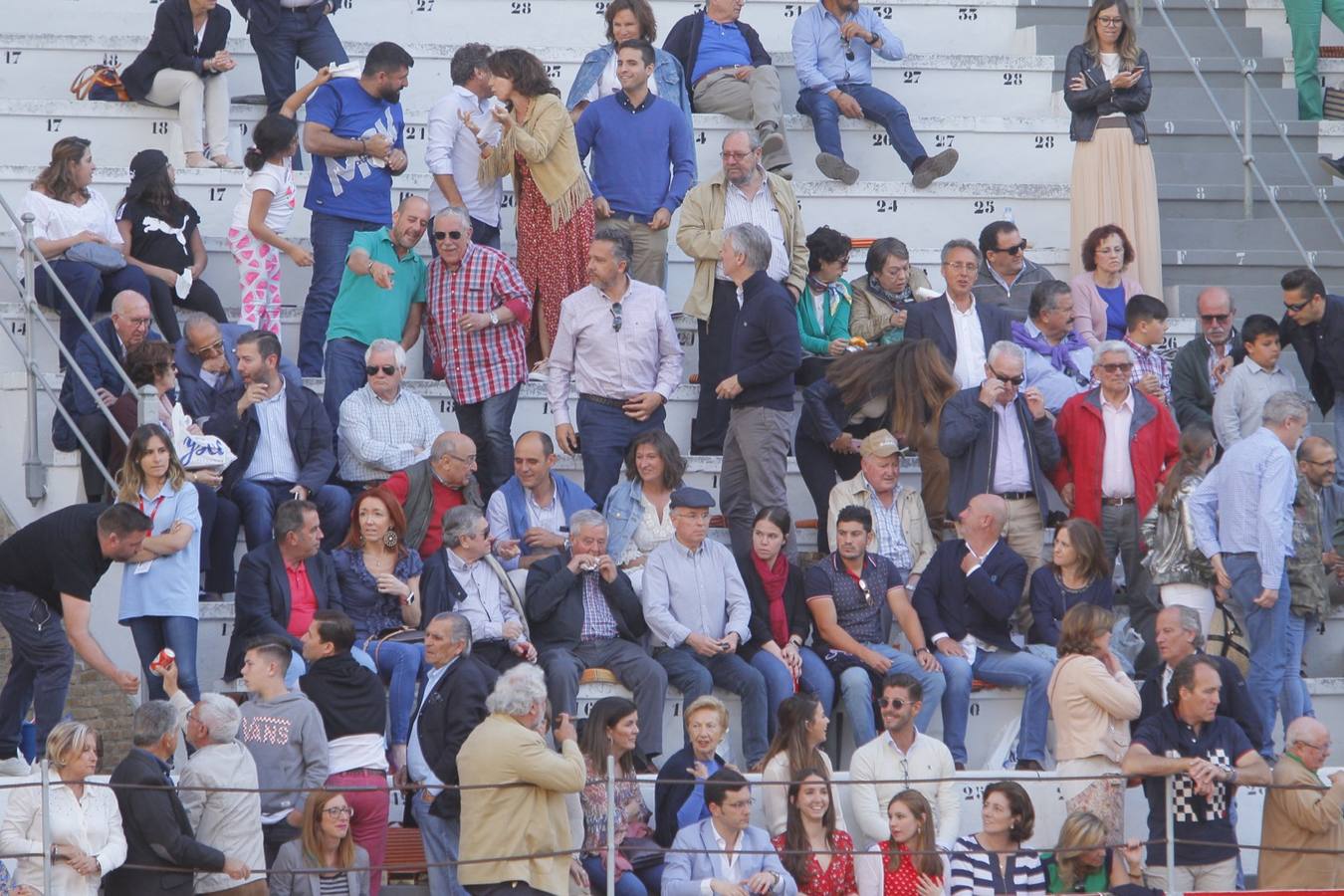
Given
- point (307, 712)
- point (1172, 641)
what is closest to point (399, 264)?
point (307, 712)

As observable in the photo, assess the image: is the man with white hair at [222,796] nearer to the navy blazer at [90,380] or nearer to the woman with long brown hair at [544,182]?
the navy blazer at [90,380]

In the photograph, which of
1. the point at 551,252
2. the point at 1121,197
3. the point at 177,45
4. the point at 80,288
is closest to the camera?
the point at 80,288

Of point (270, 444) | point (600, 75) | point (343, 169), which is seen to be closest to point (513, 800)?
point (270, 444)

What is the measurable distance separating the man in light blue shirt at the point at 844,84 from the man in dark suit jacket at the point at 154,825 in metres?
5.88

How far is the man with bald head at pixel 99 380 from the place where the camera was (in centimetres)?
1117

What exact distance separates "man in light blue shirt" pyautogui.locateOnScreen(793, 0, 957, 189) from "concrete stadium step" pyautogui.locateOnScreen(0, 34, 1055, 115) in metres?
0.56

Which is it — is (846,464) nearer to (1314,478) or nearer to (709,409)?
(709,409)

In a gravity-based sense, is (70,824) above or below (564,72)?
below

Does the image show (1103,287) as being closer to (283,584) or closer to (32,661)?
(283,584)

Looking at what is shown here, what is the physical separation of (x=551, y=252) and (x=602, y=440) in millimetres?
1097

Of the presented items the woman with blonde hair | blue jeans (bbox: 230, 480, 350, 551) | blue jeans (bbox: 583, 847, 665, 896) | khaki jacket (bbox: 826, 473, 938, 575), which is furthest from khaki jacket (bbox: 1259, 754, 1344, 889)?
blue jeans (bbox: 230, 480, 350, 551)

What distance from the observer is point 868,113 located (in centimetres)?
1419

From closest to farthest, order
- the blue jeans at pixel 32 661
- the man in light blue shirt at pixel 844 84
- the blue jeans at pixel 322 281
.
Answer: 1. the blue jeans at pixel 32 661
2. the blue jeans at pixel 322 281
3. the man in light blue shirt at pixel 844 84

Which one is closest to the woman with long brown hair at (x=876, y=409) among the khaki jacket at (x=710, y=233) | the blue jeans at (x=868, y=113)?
the khaki jacket at (x=710, y=233)
